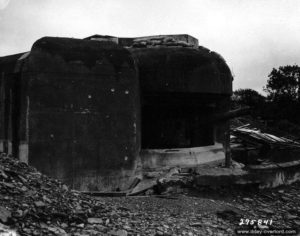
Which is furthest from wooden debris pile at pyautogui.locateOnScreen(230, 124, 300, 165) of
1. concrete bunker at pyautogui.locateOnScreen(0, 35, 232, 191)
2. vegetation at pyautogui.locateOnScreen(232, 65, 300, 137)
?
vegetation at pyautogui.locateOnScreen(232, 65, 300, 137)

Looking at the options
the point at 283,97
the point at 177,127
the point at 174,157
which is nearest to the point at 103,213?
the point at 174,157

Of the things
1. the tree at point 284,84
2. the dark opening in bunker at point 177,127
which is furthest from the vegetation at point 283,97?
the dark opening in bunker at point 177,127

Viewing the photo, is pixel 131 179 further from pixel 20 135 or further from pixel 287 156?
pixel 287 156

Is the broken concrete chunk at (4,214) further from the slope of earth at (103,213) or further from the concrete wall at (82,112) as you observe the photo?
the concrete wall at (82,112)

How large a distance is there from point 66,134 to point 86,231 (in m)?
3.31

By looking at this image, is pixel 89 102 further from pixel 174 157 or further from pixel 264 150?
pixel 264 150

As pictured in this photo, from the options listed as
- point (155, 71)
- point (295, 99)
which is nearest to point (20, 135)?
point (155, 71)

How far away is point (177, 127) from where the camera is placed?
8.95 meters

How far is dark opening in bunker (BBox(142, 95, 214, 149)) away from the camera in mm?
8711

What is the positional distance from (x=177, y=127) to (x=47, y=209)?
17.7 ft

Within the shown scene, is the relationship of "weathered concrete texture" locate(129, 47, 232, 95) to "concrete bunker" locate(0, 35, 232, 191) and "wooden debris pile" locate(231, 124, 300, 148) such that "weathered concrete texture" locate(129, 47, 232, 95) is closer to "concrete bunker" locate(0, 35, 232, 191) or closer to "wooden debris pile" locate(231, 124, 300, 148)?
"concrete bunker" locate(0, 35, 232, 191)

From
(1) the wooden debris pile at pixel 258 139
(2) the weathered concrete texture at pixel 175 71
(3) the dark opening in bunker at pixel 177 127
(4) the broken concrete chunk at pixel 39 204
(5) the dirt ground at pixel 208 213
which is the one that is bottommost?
(5) the dirt ground at pixel 208 213

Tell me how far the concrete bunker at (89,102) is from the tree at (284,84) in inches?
804

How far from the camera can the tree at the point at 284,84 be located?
26812mm
